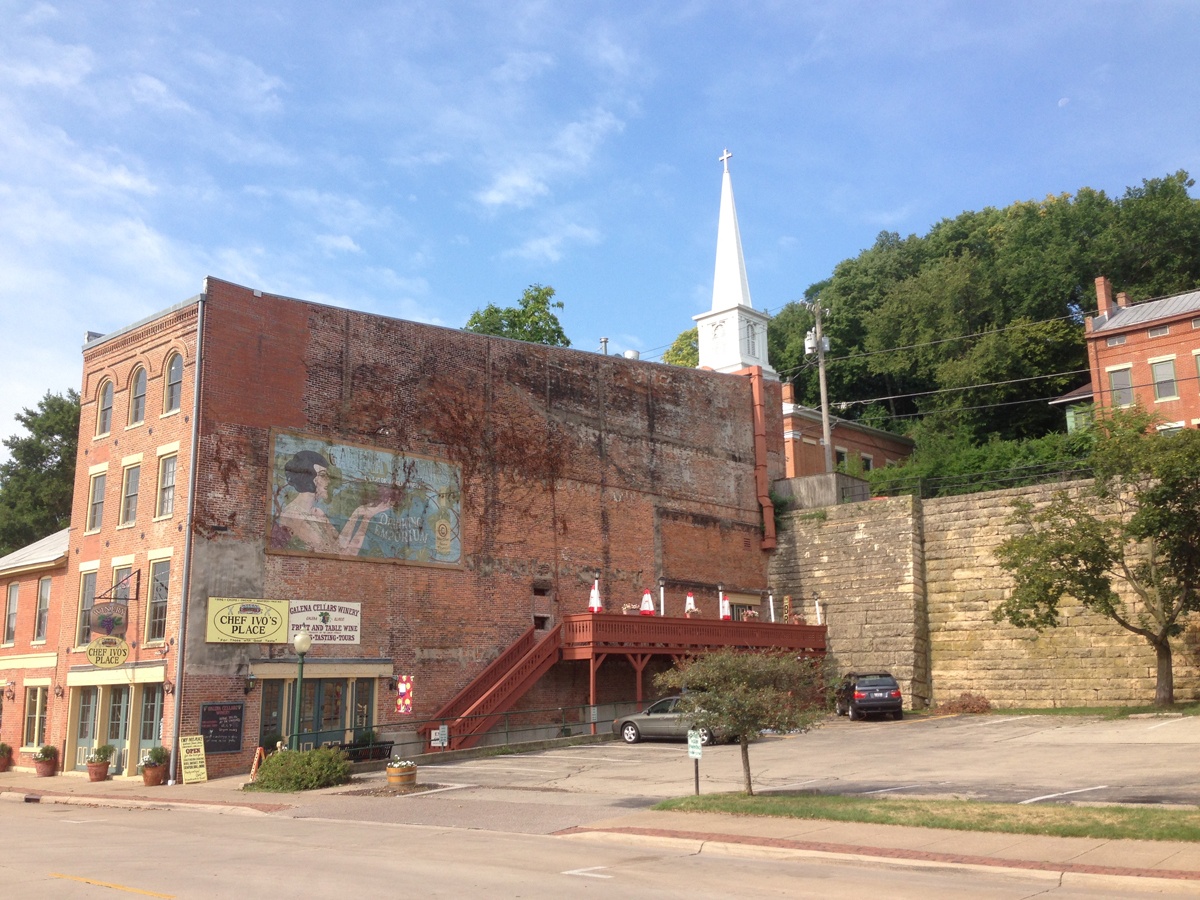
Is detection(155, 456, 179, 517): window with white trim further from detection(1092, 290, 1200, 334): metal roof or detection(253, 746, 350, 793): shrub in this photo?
detection(1092, 290, 1200, 334): metal roof

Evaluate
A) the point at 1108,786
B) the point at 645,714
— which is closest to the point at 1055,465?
the point at 645,714

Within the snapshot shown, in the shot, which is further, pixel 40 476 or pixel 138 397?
pixel 40 476

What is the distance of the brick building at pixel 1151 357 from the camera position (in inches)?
1907

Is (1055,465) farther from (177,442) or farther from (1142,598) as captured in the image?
(177,442)

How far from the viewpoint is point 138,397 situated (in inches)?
1323

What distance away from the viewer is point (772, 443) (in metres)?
47.2

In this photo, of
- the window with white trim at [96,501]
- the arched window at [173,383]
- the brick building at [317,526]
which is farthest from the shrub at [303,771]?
the window with white trim at [96,501]

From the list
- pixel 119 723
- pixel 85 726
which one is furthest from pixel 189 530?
pixel 85 726

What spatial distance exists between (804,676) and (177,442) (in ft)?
66.7

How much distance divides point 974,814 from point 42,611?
107 feet

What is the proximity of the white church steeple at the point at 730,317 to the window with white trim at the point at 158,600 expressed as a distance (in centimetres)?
2807

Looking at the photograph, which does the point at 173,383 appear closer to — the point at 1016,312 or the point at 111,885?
the point at 111,885

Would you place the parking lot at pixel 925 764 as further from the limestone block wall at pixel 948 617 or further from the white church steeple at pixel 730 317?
the white church steeple at pixel 730 317

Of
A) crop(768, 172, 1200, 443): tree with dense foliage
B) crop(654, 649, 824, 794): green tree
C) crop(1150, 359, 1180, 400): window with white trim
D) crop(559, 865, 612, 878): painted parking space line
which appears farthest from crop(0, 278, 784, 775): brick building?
crop(1150, 359, 1180, 400): window with white trim
